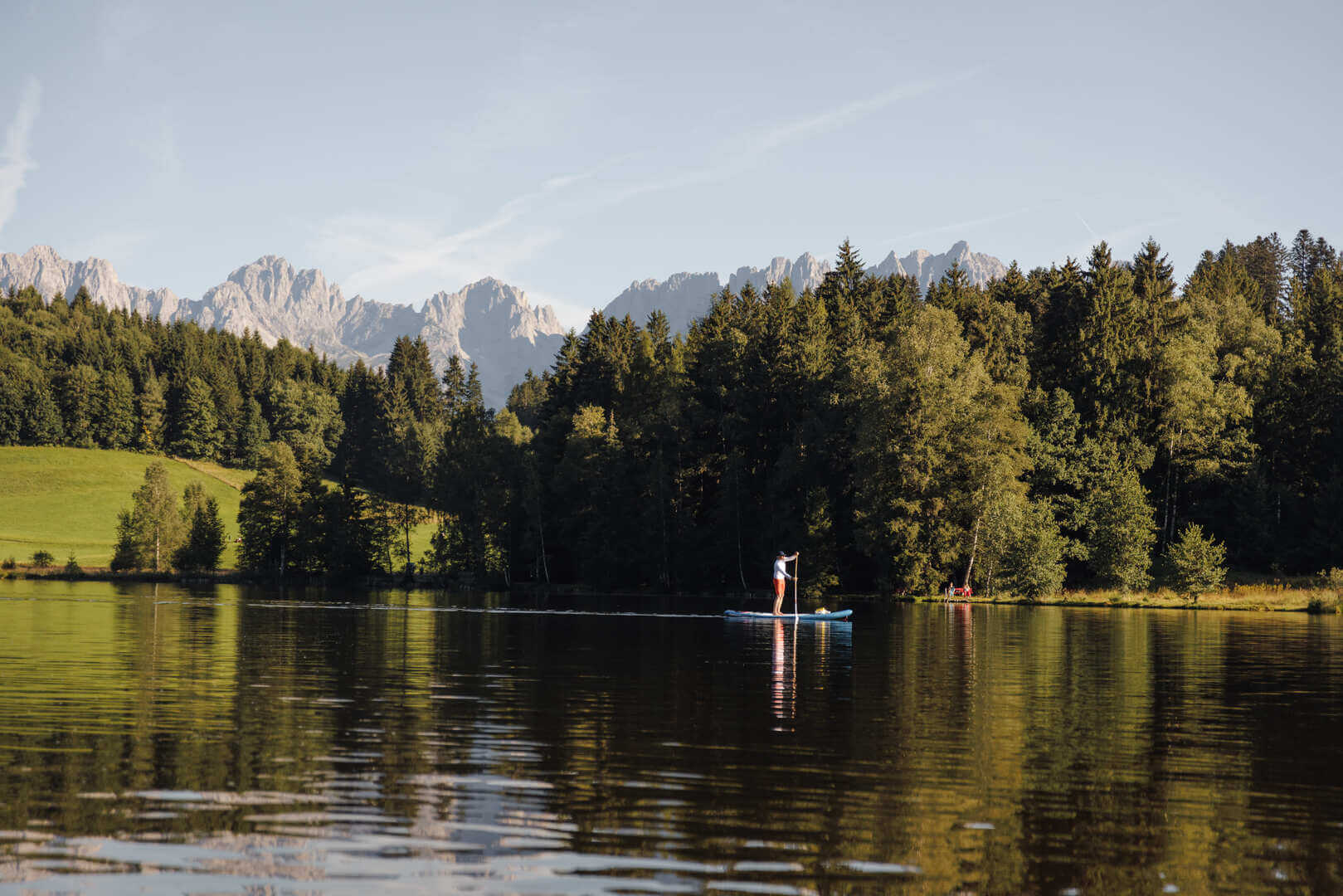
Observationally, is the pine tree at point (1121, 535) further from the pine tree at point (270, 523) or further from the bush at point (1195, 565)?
the pine tree at point (270, 523)

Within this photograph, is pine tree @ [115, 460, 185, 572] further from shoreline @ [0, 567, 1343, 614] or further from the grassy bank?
the grassy bank

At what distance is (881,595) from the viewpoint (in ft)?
296

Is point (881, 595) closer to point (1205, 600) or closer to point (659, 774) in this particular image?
point (1205, 600)

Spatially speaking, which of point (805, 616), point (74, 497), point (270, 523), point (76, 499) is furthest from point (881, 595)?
point (74, 497)

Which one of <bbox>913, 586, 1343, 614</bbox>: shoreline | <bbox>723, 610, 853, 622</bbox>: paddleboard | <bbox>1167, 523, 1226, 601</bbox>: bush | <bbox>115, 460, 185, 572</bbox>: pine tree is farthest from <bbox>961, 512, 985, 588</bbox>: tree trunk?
<bbox>115, 460, 185, 572</bbox>: pine tree

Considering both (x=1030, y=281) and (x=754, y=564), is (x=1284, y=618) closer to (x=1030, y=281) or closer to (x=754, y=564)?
(x=754, y=564)

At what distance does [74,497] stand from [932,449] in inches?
5223

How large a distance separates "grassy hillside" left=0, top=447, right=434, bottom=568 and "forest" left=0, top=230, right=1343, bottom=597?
35968 mm

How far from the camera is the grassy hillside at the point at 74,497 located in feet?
458

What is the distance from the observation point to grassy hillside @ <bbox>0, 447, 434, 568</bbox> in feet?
458

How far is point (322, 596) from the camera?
8862 centimetres

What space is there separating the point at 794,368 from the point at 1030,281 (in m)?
41.8

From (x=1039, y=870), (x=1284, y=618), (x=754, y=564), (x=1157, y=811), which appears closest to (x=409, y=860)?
(x=1039, y=870)

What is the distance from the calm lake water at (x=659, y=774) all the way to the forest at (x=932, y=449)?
51.2 m
